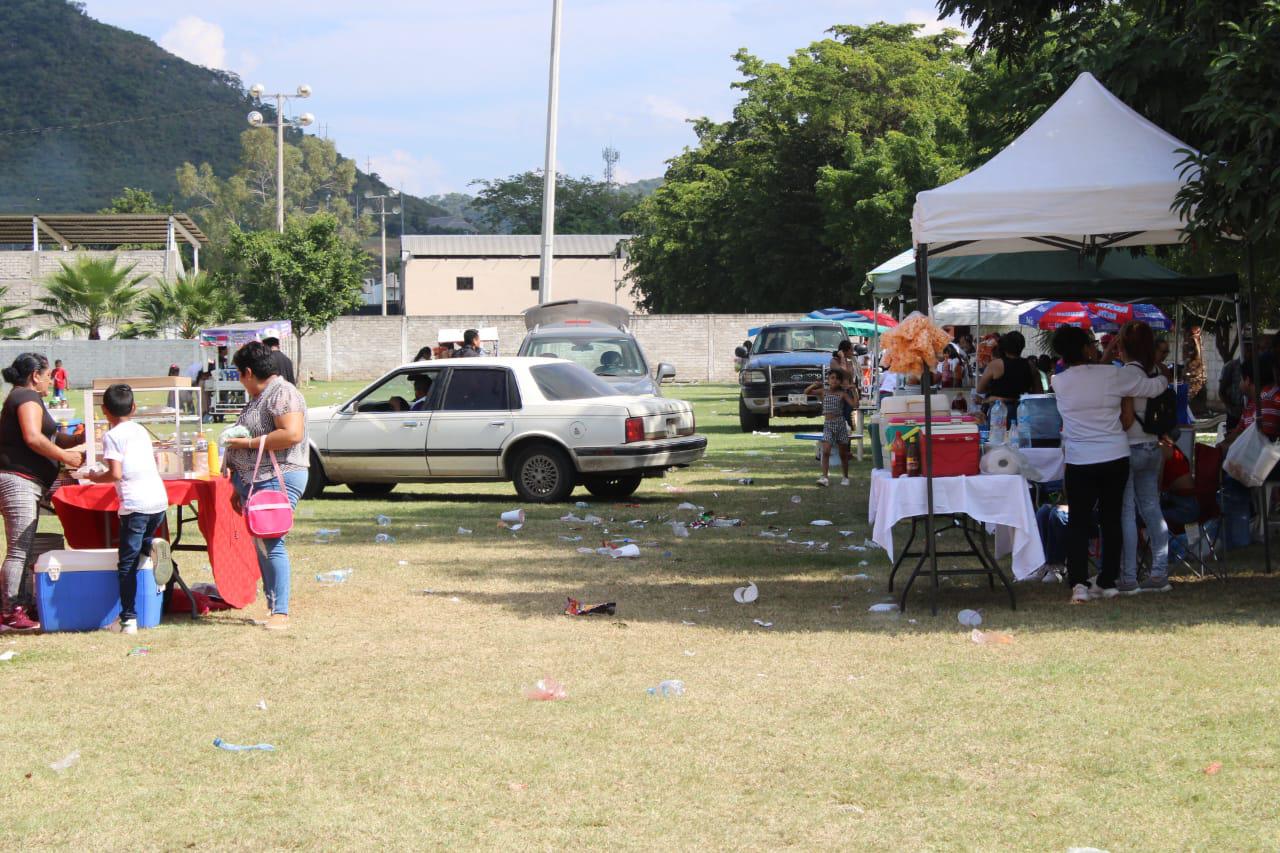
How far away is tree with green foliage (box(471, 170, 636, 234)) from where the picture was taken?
116188mm

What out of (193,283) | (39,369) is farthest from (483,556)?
(193,283)

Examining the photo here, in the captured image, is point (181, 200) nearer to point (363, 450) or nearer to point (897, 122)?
point (897, 122)

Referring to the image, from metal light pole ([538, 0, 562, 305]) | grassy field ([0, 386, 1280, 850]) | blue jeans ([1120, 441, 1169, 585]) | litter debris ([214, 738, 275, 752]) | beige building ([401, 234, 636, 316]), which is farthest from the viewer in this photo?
beige building ([401, 234, 636, 316])

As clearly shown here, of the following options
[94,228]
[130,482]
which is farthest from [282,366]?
[94,228]

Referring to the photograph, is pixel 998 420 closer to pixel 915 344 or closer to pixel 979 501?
pixel 979 501

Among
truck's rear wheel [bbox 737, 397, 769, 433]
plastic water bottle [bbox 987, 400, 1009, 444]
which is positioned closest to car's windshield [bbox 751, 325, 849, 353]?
truck's rear wheel [bbox 737, 397, 769, 433]

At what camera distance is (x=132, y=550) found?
904 centimetres

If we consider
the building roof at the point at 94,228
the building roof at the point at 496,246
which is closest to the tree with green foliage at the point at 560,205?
the building roof at the point at 496,246

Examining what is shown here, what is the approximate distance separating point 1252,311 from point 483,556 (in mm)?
6126

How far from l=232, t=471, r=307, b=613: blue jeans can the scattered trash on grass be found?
163 inches

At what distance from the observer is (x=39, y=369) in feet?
31.6

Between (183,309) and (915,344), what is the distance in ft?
130

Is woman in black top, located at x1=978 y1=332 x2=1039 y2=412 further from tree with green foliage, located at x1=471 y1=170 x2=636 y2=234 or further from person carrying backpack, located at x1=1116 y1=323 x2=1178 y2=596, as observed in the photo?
tree with green foliage, located at x1=471 y1=170 x2=636 y2=234

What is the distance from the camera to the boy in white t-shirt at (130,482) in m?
8.89
